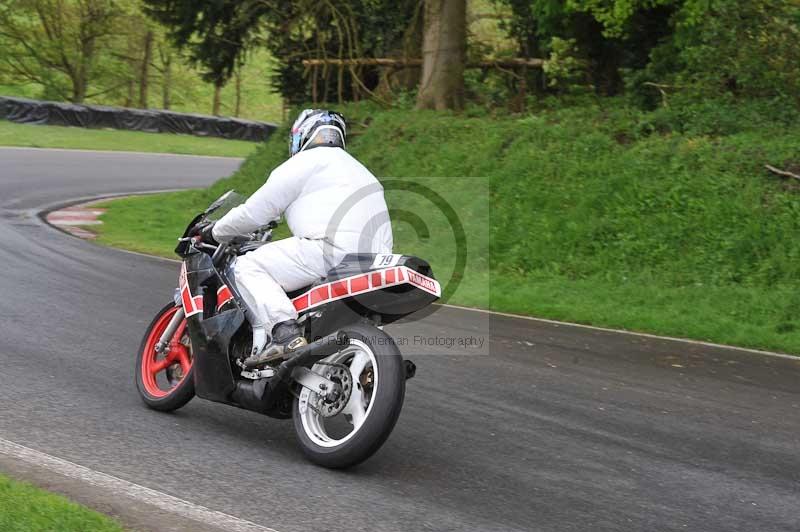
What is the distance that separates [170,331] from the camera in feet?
23.2

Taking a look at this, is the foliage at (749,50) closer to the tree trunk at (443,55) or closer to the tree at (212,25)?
the tree trunk at (443,55)

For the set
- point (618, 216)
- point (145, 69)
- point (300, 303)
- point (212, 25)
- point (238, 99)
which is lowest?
point (618, 216)

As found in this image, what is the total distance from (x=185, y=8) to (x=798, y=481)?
68.8 ft

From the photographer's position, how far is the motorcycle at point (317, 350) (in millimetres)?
5660

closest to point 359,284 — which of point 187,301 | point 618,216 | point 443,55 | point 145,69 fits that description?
point 187,301

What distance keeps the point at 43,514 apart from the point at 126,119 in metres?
40.2

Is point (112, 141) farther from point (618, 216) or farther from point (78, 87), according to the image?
point (618, 216)

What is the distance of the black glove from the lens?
6.53 m

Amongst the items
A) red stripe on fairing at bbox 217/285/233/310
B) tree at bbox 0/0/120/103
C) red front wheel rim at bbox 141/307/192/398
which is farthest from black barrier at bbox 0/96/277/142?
red stripe on fairing at bbox 217/285/233/310

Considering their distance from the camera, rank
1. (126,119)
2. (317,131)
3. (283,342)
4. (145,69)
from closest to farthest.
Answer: (283,342)
(317,131)
(126,119)
(145,69)

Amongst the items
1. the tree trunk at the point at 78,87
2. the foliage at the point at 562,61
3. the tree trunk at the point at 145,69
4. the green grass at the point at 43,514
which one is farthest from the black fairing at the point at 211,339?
the tree trunk at the point at 145,69

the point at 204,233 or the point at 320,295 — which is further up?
the point at 204,233

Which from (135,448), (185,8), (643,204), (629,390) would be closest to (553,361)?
(629,390)

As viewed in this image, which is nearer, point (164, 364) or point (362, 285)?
point (362, 285)
